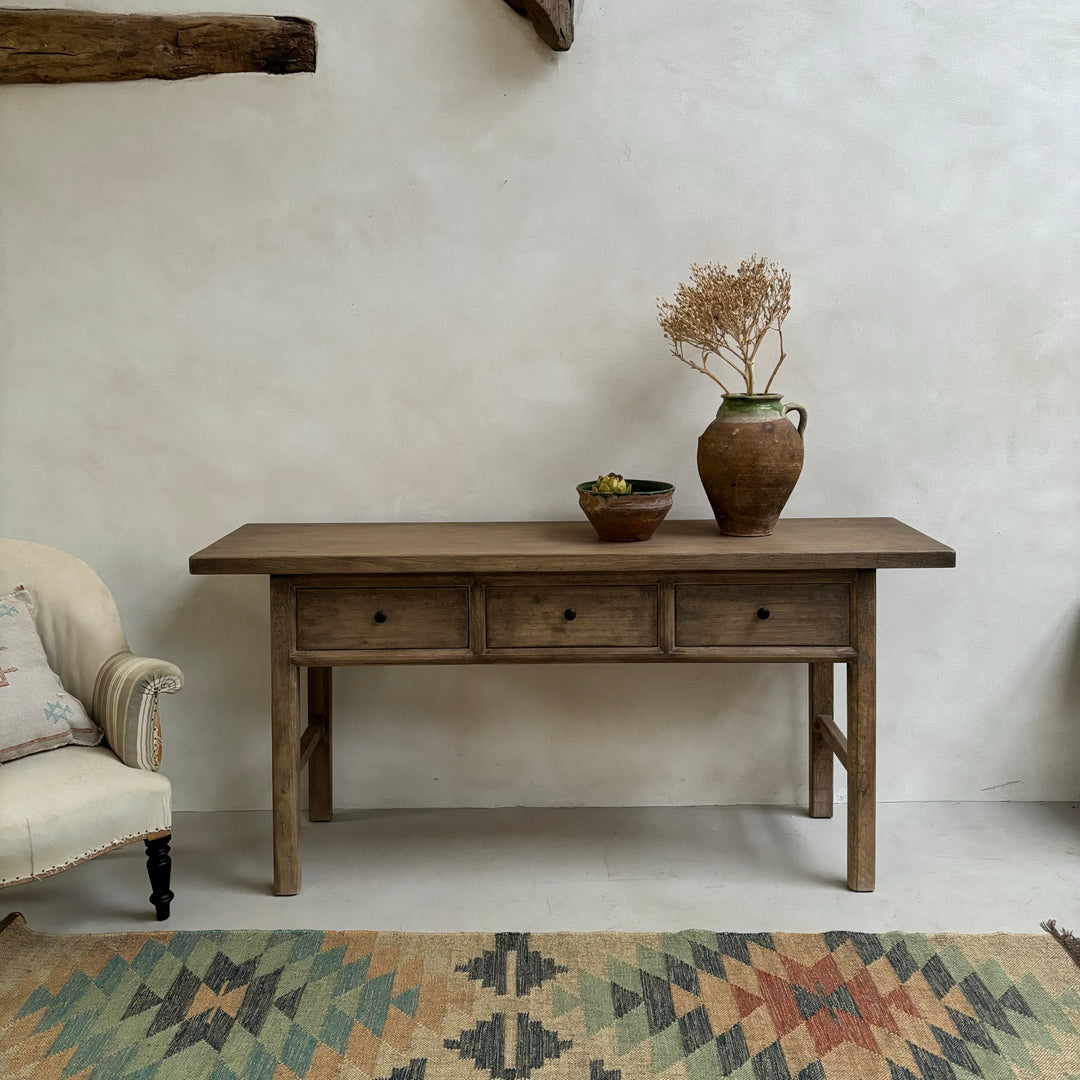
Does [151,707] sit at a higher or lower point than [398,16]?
lower

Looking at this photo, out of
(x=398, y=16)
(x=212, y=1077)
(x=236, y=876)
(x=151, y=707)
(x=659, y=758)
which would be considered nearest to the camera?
(x=212, y=1077)

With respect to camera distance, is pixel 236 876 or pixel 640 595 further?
pixel 236 876

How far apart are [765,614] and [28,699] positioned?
182 cm

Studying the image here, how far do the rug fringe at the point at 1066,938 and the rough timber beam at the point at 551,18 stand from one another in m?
2.57

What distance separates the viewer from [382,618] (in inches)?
97.4

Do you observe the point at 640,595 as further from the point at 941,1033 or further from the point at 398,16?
the point at 398,16

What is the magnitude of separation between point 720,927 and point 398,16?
262cm

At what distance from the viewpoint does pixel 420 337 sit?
2.96 m

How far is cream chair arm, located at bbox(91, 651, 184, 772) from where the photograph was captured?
2.42 m

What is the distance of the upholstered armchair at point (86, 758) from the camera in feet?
7.16

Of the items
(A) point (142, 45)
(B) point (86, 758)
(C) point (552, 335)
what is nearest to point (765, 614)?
(C) point (552, 335)

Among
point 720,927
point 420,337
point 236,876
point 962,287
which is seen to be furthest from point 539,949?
point 962,287

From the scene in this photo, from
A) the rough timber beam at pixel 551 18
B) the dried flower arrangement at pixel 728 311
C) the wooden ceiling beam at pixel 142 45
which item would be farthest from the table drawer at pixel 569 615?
the wooden ceiling beam at pixel 142 45

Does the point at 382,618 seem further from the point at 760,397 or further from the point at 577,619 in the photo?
the point at 760,397
